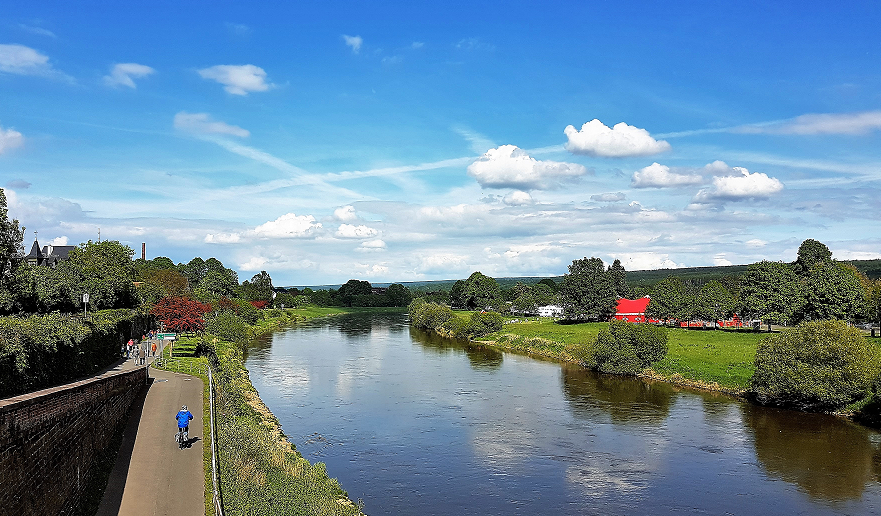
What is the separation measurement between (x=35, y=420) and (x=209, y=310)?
220 feet

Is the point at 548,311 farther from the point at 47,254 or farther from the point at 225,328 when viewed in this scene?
the point at 47,254

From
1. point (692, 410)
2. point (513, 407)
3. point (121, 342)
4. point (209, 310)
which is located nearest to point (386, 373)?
point (513, 407)

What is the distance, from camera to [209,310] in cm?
8094

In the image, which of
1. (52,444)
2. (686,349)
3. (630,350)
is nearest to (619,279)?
(686,349)

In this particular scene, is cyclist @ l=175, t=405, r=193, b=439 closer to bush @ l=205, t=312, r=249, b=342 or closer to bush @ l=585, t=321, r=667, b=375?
bush @ l=585, t=321, r=667, b=375

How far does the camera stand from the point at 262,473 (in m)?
25.0

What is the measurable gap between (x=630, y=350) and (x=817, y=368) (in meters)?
18.7

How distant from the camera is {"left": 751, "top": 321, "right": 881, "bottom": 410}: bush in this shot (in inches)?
1614

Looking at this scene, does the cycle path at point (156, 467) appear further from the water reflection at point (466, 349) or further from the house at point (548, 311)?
the house at point (548, 311)

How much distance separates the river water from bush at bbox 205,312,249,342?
67.0 feet

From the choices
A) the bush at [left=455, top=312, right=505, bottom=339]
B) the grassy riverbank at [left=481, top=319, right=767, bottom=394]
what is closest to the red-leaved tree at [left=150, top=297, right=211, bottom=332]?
the grassy riverbank at [left=481, top=319, right=767, bottom=394]

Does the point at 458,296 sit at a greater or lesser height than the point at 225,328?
greater

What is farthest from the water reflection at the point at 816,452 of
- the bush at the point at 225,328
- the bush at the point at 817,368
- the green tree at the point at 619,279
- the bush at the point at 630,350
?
the green tree at the point at 619,279

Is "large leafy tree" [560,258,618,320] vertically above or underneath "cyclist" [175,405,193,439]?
above
